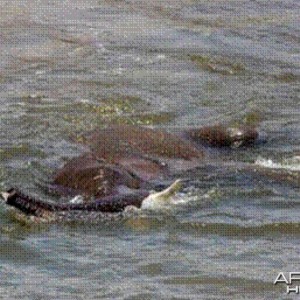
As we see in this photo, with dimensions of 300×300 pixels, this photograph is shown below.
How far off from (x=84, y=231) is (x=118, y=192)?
273 millimetres

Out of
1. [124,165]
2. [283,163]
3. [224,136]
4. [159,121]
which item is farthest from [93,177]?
[159,121]

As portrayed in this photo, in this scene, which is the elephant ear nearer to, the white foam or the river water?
the river water

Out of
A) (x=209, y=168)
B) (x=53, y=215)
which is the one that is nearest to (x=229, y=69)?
(x=209, y=168)

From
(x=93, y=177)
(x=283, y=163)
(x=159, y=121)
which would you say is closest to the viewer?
(x=93, y=177)

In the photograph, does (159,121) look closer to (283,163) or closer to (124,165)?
(283,163)

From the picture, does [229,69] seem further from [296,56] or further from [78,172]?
[78,172]

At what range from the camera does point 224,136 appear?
8805 mm

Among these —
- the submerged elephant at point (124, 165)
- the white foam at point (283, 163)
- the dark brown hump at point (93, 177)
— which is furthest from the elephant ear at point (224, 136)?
the dark brown hump at point (93, 177)

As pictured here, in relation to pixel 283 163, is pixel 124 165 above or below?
above

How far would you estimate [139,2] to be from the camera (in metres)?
14.8

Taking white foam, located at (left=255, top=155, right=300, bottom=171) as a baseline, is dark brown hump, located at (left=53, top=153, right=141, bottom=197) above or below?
above

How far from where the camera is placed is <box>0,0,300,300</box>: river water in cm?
631

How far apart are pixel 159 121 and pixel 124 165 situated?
1963mm

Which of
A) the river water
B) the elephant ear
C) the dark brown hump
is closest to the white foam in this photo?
the river water
